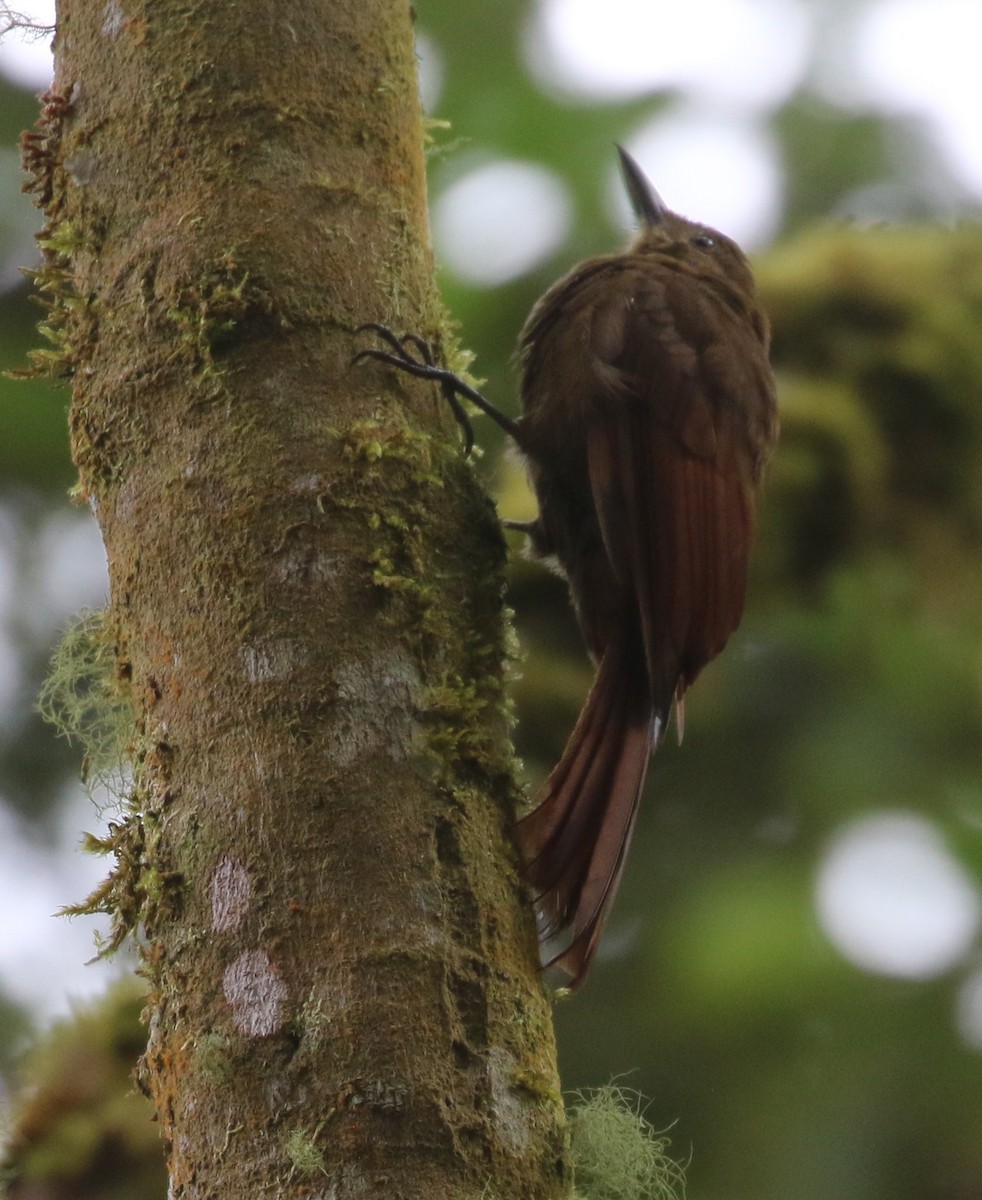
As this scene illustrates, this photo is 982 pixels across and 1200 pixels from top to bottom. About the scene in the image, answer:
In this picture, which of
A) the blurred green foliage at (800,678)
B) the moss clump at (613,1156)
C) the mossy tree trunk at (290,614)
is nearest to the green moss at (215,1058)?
the mossy tree trunk at (290,614)

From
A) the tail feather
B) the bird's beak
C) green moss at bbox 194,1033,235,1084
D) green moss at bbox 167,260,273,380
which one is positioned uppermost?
the bird's beak

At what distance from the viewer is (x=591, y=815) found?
1985 mm

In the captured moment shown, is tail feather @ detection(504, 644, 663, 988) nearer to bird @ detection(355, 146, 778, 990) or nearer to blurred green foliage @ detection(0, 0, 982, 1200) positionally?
bird @ detection(355, 146, 778, 990)

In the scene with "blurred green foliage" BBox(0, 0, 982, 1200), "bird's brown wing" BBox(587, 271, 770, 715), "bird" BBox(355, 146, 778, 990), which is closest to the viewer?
"bird" BBox(355, 146, 778, 990)

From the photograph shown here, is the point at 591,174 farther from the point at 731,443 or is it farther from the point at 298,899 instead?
the point at 298,899

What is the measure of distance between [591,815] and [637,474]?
0.74 meters

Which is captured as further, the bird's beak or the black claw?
the bird's beak

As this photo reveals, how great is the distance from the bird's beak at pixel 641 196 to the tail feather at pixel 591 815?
1.30 m

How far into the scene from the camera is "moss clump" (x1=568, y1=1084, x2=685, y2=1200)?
161 cm

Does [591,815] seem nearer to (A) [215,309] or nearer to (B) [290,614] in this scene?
(B) [290,614]

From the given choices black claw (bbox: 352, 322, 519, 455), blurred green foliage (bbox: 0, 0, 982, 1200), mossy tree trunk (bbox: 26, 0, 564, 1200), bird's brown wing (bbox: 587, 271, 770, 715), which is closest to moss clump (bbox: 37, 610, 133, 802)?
mossy tree trunk (bbox: 26, 0, 564, 1200)

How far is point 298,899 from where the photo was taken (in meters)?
1.44

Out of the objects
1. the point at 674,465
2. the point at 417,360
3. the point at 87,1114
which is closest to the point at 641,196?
the point at 674,465

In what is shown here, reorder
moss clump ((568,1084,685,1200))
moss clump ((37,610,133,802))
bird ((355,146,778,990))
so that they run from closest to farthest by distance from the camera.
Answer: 1. moss clump ((568,1084,685,1200))
2. moss clump ((37,610,133,802))
3. bird ((355,146,778,990))
